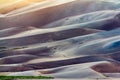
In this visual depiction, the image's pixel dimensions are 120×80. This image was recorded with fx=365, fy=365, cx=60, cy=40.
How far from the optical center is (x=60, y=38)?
6.45 m

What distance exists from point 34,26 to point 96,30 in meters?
1.30

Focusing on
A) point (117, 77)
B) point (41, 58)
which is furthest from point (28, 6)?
point (117, 77)

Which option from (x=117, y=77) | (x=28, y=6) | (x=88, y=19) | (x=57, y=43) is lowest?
(x=117, y=77)

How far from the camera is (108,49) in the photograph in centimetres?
586

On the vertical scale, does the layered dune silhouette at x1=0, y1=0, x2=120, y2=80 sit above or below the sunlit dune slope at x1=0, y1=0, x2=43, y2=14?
below

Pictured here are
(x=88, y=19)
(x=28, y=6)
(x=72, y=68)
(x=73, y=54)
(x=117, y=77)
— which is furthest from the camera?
(x=28, y=6)

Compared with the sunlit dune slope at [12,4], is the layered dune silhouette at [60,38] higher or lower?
lower

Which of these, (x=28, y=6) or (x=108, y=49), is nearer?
(x=108, y=49)

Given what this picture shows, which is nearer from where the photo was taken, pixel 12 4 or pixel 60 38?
pixel 60 38

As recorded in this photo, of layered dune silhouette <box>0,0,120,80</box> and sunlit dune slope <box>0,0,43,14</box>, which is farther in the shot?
sunlit dune slope <box>0,0,43,14</box>

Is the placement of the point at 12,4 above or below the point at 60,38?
above

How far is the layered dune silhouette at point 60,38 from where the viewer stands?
534 centimetres

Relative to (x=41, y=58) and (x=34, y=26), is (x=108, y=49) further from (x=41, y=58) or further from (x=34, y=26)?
(x=34, y=26)

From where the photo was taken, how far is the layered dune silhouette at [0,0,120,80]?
5336 mm
